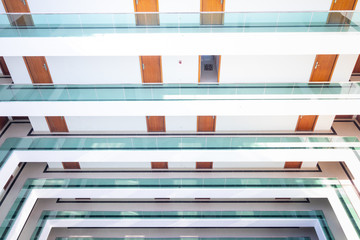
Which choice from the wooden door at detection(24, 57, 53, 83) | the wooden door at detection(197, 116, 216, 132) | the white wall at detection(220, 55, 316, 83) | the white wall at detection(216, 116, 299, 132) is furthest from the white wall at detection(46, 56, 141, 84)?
the white wall at detection(216, 116, 299, 132)

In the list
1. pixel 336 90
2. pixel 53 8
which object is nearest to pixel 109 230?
pixel 53 8

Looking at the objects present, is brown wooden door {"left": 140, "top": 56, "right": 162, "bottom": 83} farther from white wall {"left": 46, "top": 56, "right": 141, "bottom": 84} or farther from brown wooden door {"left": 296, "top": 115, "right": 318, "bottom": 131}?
brown wooden door {"left": 296, "top": 115, "right": 318, "bottom": 131}

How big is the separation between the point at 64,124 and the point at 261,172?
5764 mm

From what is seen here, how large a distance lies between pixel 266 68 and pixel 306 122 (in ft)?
6.86

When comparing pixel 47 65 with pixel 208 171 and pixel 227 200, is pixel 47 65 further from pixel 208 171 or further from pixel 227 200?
pixel 227 200

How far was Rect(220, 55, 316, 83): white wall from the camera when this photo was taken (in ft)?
22.3

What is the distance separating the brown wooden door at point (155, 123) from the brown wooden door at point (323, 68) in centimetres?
388

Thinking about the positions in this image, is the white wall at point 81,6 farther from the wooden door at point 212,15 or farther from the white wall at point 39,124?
the white wall at point 39,124

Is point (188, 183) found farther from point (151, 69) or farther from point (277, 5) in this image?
point (277, 5)

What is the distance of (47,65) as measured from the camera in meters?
6.91

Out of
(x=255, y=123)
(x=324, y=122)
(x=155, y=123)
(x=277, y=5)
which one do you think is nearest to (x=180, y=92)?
(x=155, y=123)

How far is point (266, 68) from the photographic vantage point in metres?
6.93

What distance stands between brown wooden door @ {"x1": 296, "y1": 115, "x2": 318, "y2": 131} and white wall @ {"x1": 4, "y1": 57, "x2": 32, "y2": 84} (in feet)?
22.9

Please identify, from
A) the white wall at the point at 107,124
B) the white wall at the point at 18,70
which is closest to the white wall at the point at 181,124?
the white wall at the point at 107,124
